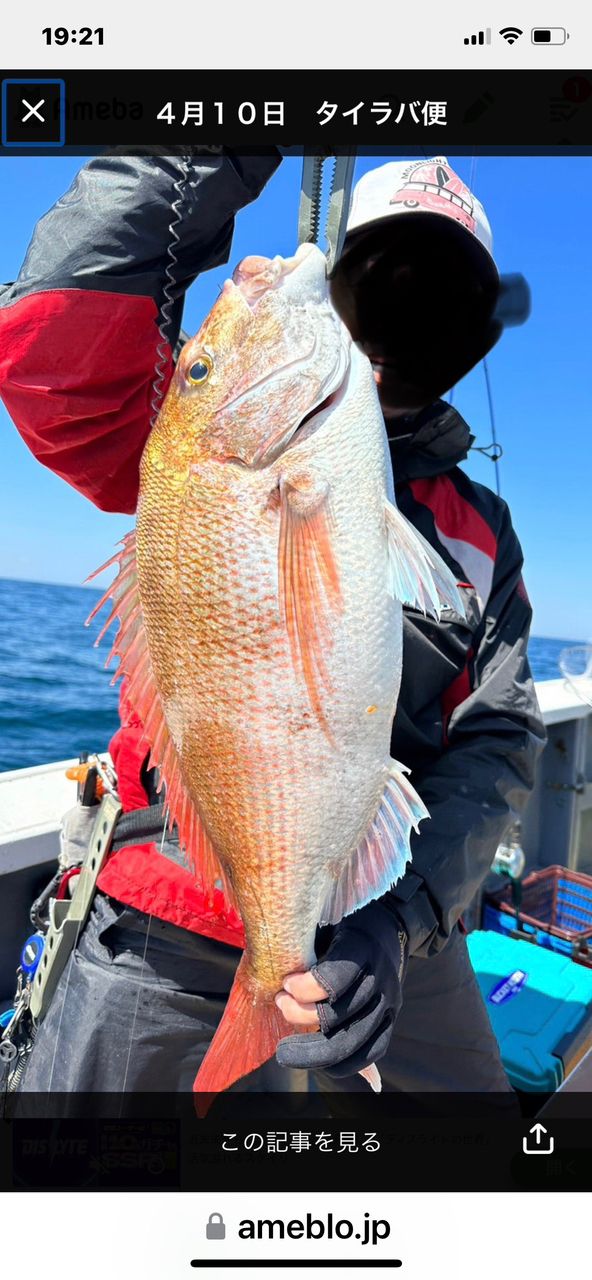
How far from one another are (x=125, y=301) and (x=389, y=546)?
500mm

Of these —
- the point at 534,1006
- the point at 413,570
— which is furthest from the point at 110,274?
the point at 534,1006

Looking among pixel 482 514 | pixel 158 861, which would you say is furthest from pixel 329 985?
pixel 482 514

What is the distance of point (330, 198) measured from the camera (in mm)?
993

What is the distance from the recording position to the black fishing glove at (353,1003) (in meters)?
1.10

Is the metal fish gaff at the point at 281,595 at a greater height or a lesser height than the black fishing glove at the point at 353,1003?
greater

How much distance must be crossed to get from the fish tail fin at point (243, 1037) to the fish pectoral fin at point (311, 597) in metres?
0.46

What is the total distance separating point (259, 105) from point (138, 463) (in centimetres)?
59

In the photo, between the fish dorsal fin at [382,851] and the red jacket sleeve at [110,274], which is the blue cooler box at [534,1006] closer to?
the fish dorsal fin at [382,851]

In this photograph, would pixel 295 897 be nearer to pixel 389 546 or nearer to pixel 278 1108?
pixel 389 546

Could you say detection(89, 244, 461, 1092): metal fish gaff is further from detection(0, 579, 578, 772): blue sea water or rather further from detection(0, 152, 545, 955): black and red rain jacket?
detection(0, 579, 578, 772): blue sea water

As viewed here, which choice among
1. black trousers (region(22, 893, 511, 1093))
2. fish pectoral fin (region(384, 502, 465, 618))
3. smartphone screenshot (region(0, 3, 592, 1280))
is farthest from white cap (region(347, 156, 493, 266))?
black trousers (region(22, 893, 511, 1093))
